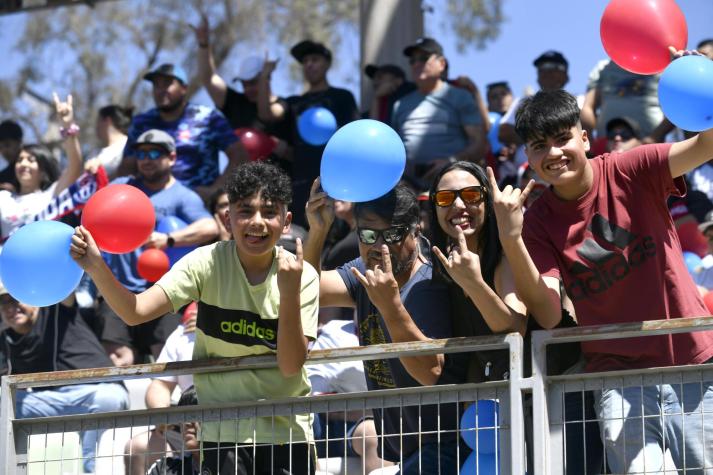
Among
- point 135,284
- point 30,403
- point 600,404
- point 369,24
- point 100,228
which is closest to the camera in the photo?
point 600,404

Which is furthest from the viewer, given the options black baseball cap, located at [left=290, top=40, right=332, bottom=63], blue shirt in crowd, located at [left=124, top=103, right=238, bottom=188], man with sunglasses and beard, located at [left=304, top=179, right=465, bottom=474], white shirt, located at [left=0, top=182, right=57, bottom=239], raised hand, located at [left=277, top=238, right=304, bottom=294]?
black baseball cap, located at [left=290, top=40, right=332, bottom=63]

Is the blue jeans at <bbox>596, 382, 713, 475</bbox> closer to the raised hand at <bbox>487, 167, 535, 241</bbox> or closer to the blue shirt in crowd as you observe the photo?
the raised hand at <bbox>487, 167, 535, 241</bbox>

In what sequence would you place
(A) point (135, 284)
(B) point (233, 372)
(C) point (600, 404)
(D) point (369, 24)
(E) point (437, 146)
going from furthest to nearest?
(D) point (369, 24), (E) point (437, 146), (A) point (135, 284), (B) point (233, 372), (C) point (600, 404)

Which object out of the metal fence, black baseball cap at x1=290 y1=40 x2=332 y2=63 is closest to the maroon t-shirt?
the metal fence

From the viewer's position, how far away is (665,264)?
5051mm

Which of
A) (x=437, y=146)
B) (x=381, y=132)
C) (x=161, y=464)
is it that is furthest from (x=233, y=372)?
(x=437, y=146)

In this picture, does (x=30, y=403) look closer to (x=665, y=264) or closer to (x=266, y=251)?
(x=266, y=251)

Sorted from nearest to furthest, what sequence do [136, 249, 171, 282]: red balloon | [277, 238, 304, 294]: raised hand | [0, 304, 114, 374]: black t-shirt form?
[277, 238, 304, 294]: raised hand, [0, 304, 114, 374]: black t-shirt, [136, 249, 171, 282]: red balloon

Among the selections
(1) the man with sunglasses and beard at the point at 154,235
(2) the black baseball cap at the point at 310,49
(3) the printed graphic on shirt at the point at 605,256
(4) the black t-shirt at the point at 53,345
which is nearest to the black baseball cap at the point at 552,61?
(2) the black baseball cap at the point at 310,49

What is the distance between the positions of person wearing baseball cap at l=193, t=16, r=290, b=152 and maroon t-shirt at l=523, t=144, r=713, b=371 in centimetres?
569

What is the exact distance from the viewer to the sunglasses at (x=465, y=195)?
5387 mm

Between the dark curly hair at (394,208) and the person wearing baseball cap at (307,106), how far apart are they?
13.9ft

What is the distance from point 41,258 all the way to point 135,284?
3818mm

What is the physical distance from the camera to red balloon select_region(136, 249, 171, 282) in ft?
28.2
